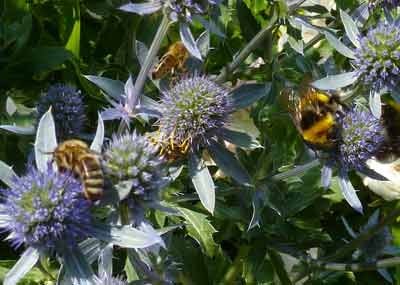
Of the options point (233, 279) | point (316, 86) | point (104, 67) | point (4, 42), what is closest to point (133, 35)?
point (104, 67)

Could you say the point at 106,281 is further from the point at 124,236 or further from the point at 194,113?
the point at 194,113

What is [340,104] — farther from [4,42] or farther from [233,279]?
[4,42]

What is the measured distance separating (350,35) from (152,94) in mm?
804

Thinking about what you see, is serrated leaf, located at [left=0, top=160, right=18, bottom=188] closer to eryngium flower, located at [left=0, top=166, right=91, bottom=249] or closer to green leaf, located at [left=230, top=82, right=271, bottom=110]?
eryngium flower, located at [left=0, top=166, right=91, bottom=249]

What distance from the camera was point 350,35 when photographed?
2.26 meters

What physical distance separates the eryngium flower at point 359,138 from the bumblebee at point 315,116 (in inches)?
1.9

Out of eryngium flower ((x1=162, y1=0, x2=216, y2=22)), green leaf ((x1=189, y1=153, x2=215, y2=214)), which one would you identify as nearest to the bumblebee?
green leaf ((x1=189, y1=153, x2=215, y2=214))

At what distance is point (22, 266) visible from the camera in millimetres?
1616

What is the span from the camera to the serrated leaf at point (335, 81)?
2.14 m

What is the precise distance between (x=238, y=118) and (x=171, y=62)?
64 centimetres

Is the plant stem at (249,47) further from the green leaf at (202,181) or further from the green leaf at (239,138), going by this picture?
the green leaf at (202,181)

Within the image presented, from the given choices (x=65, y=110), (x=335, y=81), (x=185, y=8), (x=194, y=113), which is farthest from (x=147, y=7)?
(x=335, y=81)

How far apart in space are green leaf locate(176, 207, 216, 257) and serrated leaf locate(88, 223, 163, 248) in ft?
2.03

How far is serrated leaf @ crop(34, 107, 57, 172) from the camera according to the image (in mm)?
1724
